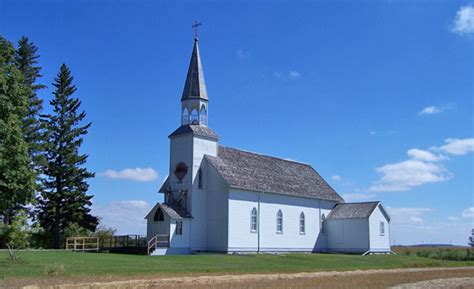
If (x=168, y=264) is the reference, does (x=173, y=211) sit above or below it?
above

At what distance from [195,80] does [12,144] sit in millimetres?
21764

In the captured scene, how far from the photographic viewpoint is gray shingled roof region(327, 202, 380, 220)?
58531mm

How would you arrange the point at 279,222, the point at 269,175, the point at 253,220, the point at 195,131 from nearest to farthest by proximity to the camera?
the point at 195,131
the point at 253,220
the point at 279,222
the point at 269,175

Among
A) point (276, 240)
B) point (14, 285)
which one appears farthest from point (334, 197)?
point (14, 285)

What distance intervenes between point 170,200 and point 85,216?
12343mm

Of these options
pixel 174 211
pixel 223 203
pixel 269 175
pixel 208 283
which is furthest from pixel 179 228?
pixel 208 283

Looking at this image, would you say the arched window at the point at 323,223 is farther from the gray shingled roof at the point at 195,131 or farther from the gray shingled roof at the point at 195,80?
the gray shingled roof at the point at 195,80

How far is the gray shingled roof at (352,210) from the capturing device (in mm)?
58531

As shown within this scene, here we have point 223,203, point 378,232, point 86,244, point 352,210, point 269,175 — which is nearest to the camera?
point 86,244

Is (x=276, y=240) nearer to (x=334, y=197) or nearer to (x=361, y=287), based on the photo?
(x=334, y=197)

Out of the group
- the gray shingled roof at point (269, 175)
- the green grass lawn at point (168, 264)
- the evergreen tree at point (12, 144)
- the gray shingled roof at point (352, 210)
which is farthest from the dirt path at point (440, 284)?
the gray shingled roof at point (352, 210)

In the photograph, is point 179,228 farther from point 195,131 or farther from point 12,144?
point 12,144

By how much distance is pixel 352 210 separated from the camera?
60.1m

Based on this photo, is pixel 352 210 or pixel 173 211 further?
pixel 352 210
